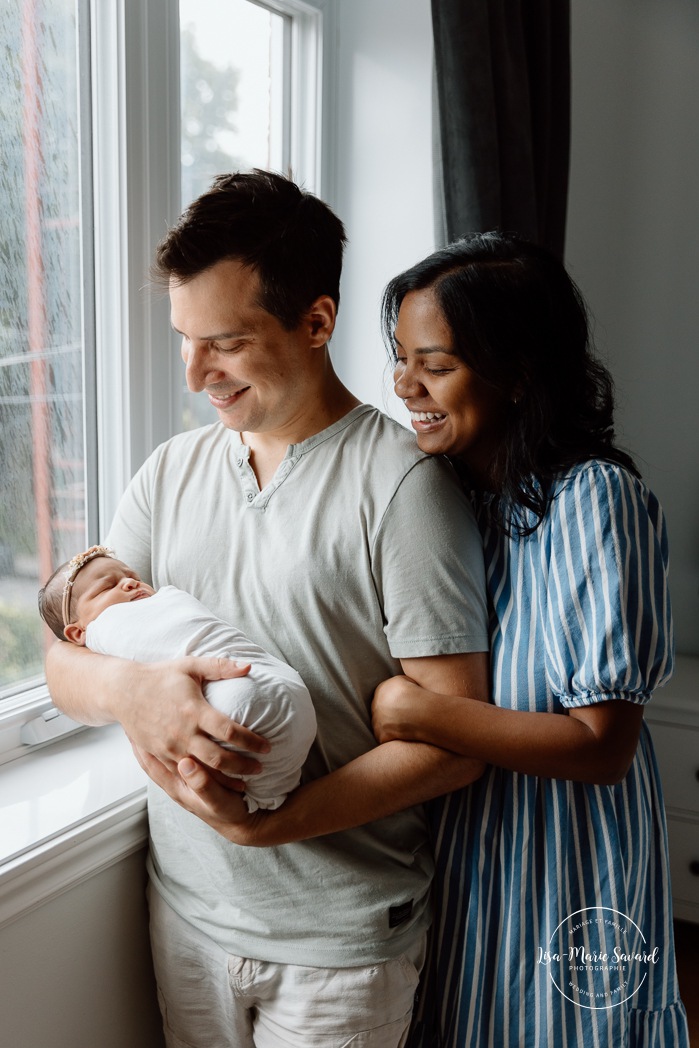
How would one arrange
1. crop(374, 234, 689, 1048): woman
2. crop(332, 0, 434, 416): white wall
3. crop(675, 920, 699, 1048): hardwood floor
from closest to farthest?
crop(374, 234, 689, 1048): woman < crop(332, 0, 434, 416): white wall < crop(675, 920, 699, 1048): hardwood floor

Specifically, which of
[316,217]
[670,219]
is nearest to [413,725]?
[316,217]

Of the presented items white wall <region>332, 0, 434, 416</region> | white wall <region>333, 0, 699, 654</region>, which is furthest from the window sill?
white wall <region>333, 0, 699, 654</region>

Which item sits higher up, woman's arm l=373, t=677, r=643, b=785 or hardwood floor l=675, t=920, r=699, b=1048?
woman's arm l=373, t=677, r=643, b=785

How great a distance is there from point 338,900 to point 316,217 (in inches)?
37.2

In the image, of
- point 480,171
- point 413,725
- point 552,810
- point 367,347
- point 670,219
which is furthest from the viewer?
point 670,219

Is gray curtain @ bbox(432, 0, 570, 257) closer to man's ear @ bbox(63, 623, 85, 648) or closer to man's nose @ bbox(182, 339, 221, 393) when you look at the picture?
man's nose @ bbox(182, 339, 221, 393)

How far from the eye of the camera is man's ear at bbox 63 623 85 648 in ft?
4.22

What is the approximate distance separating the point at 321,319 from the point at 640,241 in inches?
77.9

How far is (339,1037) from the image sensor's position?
1192mm

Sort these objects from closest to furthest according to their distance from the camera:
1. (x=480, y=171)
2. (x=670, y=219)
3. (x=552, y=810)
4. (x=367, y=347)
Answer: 1. (x=552, y=810)
2. (x=480, y=171)
3. (x=367, y=347)
4. (x=670, y=219)

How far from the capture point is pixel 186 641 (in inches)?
44.2

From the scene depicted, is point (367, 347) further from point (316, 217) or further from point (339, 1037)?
point (339, 1037)

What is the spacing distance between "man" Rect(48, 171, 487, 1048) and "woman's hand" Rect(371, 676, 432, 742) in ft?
0.07

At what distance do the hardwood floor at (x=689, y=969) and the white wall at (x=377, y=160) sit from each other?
1721mm
